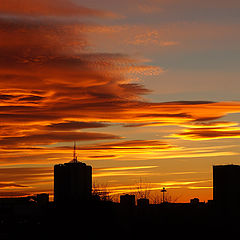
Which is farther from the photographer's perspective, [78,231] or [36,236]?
[36,236]

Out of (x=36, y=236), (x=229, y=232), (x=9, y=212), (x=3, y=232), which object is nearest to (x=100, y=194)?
(x=36, y=236)

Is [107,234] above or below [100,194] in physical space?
below

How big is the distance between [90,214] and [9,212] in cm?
8534

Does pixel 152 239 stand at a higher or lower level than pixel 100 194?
lower

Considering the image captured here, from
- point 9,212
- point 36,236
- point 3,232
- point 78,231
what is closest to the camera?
point 78,231

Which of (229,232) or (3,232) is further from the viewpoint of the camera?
(3,232)

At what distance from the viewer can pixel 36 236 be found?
3194 inches

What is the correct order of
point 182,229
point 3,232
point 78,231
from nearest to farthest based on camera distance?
1. point 78,231
2. point 182,229
3. point 3,232

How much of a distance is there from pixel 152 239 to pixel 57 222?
13329 millimetres

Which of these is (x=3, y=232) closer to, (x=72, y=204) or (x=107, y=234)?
(x=72, y=204)

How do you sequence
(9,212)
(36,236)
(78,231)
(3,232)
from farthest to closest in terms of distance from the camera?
(9,212) → (3,232) → (36,236) → (78,231)

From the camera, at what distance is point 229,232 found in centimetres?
8925

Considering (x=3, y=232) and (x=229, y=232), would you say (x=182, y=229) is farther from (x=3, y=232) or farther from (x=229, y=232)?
(x=3, y=232)

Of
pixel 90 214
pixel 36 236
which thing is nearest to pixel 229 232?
pixel 90 214
